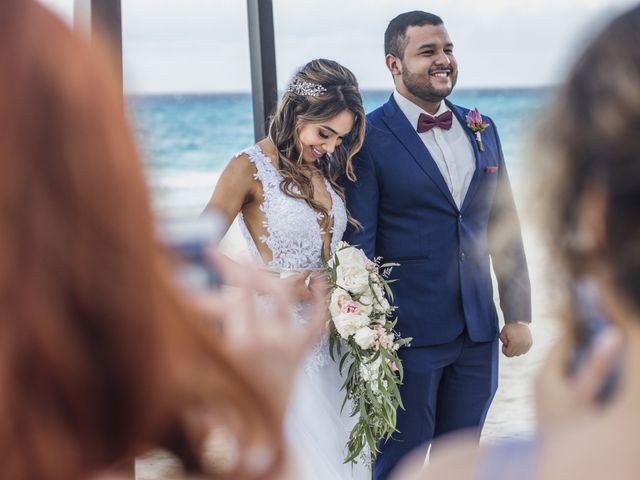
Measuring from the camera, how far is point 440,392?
329 centimetres

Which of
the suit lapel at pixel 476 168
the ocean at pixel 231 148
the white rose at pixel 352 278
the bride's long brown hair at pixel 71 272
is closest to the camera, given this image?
the bride's long brown hair at pixel 71 272

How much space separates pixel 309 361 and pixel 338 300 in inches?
11.5

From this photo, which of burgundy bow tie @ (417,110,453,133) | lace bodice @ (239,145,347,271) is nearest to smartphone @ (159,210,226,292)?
lace bodice @ (239,145,347,271)

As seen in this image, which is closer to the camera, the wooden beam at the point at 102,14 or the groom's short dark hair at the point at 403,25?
the wooden beam at the point at 102,14

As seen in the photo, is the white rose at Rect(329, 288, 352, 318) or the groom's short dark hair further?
the groom's short dark hair

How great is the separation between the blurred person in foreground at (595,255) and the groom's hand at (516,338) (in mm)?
2658

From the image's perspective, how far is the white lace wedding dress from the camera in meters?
3.04

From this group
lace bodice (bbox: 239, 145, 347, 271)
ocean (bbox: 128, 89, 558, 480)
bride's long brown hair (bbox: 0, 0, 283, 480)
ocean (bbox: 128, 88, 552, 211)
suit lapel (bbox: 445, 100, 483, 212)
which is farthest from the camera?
ocean (bbox: 128, 88, 552, 211)

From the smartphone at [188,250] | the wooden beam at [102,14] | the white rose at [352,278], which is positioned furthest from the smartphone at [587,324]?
the white rose at [352,278]

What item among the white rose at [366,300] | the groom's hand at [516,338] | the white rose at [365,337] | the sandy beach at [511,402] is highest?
the white rose at [366,300]

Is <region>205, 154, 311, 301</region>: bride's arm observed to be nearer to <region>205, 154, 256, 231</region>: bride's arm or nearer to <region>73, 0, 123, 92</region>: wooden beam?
<region>205, 154, 256, 231</region>: bride's arm

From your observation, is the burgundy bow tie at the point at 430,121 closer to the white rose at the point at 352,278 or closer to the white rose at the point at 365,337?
the white rose at the point at 352,278

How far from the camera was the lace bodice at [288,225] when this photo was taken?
303 cm

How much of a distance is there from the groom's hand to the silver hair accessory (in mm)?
1089
